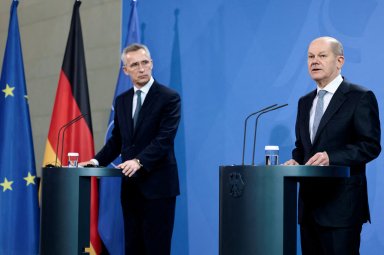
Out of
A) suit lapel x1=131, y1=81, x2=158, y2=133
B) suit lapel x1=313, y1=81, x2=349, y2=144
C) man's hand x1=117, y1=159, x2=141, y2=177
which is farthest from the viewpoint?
suit lapel x1=131, y1=81, x2=158, y2=133

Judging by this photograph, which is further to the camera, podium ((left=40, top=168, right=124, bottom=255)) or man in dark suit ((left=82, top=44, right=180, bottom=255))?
man in dark suit ((left=82, top=44, right=180, bottom=255))

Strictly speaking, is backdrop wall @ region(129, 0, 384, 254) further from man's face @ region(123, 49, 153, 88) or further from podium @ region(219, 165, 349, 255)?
podium @ region(219, 165, 349, 255)

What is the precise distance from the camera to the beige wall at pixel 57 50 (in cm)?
497

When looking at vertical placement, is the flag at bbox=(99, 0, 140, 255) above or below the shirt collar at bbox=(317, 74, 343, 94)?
below

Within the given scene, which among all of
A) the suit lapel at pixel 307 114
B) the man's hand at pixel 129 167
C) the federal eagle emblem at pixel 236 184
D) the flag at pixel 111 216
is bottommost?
the flag at pixel 111 216

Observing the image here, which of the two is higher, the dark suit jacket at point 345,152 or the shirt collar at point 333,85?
the shirt collar at point 333,85

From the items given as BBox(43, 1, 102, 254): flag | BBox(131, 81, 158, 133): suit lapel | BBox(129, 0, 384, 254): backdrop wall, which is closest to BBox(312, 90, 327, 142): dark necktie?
BBox(129, 0, 384, 254): backdrop wall

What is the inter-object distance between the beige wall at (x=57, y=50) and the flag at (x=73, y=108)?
1.32 ft

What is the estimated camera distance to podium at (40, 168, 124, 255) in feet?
9.73

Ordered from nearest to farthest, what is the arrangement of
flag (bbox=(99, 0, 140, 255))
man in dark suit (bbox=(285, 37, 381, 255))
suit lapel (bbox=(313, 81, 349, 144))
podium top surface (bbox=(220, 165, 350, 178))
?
1. podium top surface (bbox=(220, 165, 350, 178))
2. man in dark suit (bbox=(285, 37, 381, 255))
3. suit lapel (bbox=(313, 81, 349, 144))
4. flag (bbox=(99, 0, 140, 255))

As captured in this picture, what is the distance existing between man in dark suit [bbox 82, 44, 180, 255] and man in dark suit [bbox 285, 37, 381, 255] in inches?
33.3

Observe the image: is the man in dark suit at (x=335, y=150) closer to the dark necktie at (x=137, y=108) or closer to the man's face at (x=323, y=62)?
the man's face at (x=323, y=62)

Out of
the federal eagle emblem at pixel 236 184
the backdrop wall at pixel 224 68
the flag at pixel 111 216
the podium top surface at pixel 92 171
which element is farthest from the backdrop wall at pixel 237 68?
the federal eagle emblem at pixel 236 184

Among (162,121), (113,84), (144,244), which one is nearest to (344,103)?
(162,121)
